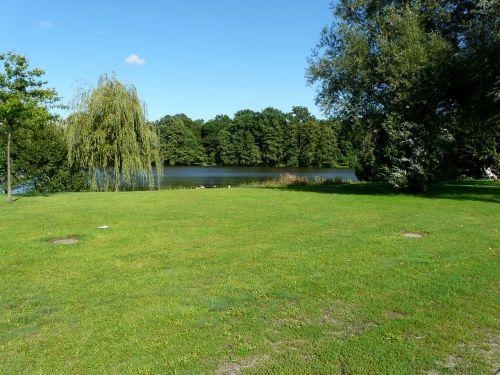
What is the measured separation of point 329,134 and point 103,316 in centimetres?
8900

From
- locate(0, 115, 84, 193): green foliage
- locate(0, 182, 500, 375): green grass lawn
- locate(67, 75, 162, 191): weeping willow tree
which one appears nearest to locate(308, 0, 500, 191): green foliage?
locate(0, 182, 500, 375): green grass lawn

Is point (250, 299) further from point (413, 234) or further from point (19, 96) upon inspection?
point (19, 96)

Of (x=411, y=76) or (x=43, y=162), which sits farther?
(x=43, y=162)

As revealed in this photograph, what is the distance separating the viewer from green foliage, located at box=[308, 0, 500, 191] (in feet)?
54.7

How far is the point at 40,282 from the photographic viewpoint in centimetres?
589

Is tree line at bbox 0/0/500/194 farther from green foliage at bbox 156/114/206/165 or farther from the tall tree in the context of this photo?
green foliage at bbox 156/114/206/165

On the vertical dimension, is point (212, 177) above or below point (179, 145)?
below

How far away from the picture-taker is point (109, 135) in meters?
23.8

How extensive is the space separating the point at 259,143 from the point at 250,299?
92189 millimetres

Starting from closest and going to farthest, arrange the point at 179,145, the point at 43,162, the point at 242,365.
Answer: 1. the point at 242,365
2. the point at 43,162
3. the point at 179,145

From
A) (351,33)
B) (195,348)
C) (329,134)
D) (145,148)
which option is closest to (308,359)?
(195,348)

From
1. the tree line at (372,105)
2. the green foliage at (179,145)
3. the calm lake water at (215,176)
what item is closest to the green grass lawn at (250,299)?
the tree line at (372,105)

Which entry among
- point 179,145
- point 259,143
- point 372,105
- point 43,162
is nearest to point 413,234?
point 372,105

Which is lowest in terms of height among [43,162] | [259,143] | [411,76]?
[43,162]
